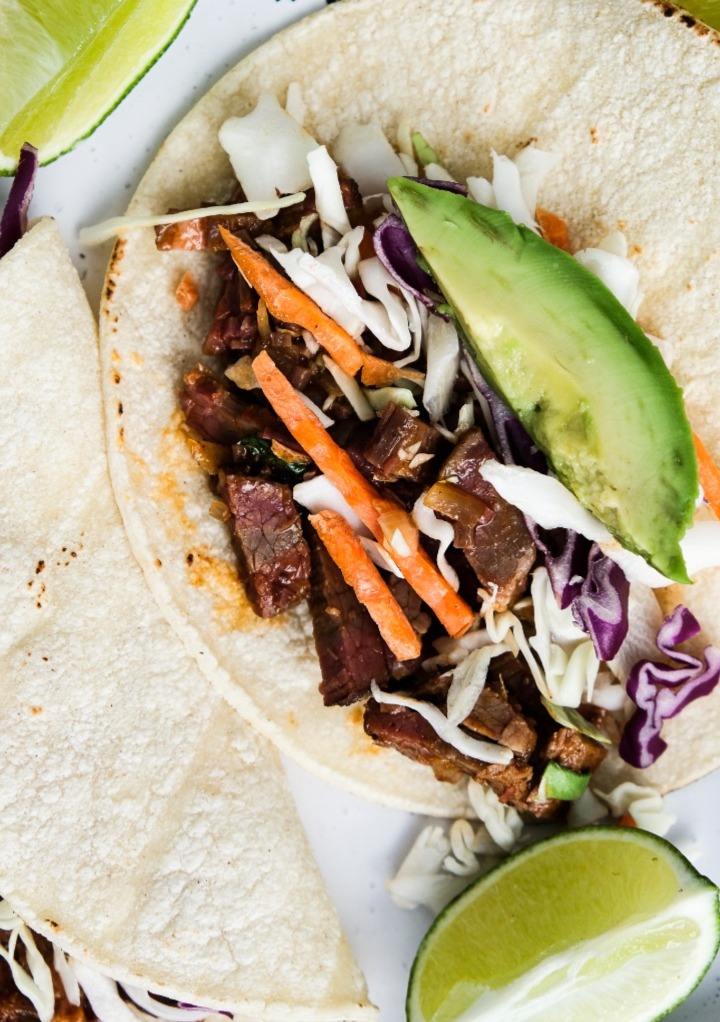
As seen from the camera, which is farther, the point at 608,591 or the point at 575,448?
the point at 608,591

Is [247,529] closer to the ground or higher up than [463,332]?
closer to the ground

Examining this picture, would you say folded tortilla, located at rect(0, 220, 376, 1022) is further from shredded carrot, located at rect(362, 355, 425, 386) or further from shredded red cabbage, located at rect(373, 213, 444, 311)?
shredded red cabbage, located at rect(373, 213, 444, 311)

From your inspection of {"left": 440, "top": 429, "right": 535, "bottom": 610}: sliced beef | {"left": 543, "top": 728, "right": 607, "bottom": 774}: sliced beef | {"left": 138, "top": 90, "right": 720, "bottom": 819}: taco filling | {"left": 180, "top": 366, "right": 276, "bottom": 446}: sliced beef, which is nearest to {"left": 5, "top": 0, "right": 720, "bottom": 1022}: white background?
{"left": 138, "top": 90, "right": 720, "bottom": 819}: taco filling

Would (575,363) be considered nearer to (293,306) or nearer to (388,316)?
(388,316)

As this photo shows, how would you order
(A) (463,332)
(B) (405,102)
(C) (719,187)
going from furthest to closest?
(B) (405,102) < (C) (719,187) < (A) (463,332)

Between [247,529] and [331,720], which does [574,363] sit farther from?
[331,720]

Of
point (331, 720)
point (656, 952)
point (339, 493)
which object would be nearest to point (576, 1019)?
point (656, 952)

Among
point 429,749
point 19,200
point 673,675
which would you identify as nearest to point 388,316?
point 19,200
